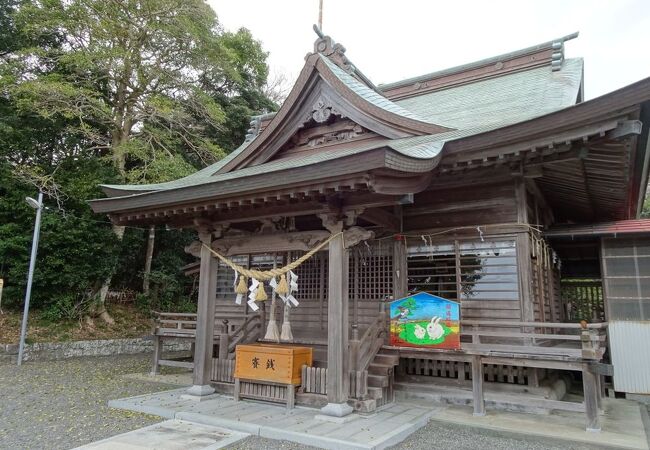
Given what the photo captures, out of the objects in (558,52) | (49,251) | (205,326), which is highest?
(558,52)

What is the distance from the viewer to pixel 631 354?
26.4ft

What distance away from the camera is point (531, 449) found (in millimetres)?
4953

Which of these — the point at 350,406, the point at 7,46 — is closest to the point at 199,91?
the point at 7,46

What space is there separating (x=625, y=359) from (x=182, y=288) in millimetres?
16240

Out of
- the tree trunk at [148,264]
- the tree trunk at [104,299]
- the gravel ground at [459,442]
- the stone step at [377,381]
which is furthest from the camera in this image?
the tree trunk at [148,264]

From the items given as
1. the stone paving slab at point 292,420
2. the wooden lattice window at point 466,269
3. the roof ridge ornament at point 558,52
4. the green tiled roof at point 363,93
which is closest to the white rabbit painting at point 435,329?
the wooden lattice window at point 466,269

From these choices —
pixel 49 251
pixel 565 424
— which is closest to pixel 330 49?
pixel 565 424

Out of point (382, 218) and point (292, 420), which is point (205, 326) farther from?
point (382, 218)

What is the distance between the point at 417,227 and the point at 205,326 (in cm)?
427

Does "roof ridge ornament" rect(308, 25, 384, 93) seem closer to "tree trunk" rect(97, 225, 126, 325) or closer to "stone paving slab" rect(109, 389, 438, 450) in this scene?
"stone paving slab" rect(109, 389, 438, 450)

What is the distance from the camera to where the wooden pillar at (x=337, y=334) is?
6.04m

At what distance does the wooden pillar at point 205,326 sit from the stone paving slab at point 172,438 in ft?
4.98

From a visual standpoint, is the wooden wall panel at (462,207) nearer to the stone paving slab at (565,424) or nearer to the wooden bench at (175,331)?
the stone paving slab at (565,424)

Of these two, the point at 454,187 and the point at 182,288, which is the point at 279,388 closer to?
the point at 454,187
